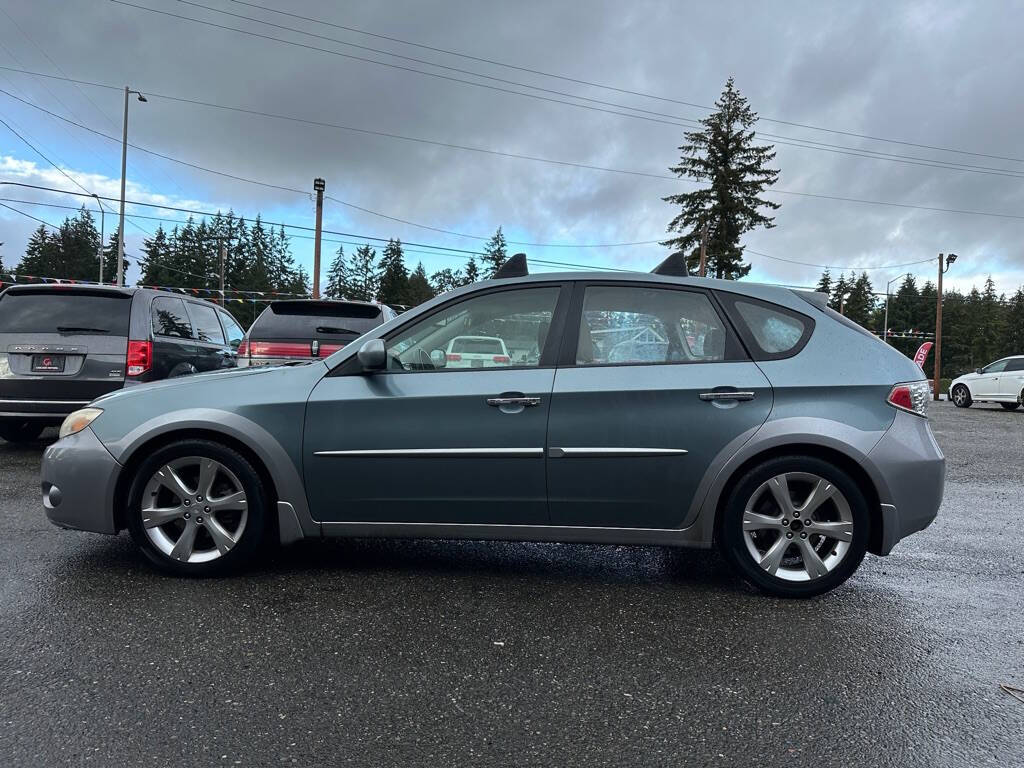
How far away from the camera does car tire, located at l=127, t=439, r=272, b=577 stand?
353 cm

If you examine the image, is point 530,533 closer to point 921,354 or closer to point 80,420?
point 80,420

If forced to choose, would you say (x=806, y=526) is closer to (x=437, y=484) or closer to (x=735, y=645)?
(x=735, y=645)

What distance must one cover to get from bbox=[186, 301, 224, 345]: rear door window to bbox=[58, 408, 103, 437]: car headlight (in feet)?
14.7

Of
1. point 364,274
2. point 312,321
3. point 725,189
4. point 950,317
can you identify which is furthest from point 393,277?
point 312,321

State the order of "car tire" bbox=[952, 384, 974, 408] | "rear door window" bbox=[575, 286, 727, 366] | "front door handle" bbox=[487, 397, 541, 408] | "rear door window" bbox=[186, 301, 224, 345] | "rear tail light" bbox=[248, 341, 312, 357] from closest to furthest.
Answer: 1. "front door handle" bbox=[487, 397, 541, 408]
2. "rear door window" bbox=[575, 286, 727, 366]
3. "rear tail light" bbox=[248, 341, 312, 357]
4. "rear door window" bbox=[186, 301, 224, 345]
5. "car tire" bbox=[952, 384, 974, 408]

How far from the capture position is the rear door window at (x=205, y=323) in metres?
8.08

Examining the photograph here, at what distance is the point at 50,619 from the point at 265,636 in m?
0.99

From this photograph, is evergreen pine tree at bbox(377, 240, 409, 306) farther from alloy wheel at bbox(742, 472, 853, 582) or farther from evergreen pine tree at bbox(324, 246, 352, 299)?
alloy wheel at bbox(742, 472, 853, 582)

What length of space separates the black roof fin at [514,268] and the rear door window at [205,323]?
211 inches

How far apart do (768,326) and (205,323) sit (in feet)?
22.9

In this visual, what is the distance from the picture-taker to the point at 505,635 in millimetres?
2951

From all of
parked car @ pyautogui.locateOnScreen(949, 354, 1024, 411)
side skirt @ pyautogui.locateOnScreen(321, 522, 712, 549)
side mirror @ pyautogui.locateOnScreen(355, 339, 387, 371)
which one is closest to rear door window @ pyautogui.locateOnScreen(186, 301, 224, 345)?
side mirror @ pyautogui.locateOnScreen(355, 339, 387, 371)

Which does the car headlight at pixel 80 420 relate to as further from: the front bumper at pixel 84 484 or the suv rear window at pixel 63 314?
the suv rear window at pixel 63 314

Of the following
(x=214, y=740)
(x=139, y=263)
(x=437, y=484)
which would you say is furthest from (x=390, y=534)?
(x=139, y=263)
